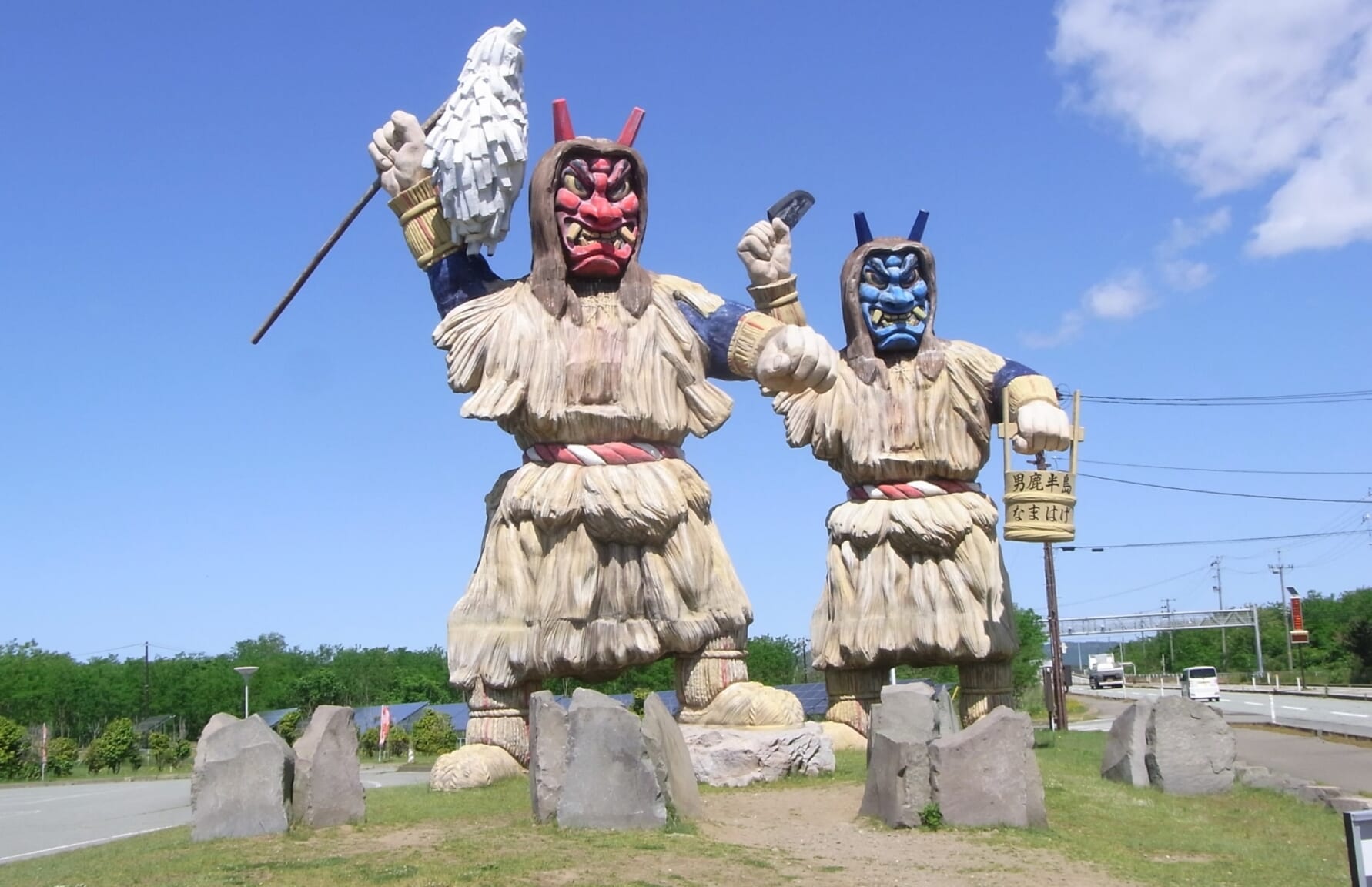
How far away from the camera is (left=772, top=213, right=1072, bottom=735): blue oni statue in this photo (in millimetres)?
9453

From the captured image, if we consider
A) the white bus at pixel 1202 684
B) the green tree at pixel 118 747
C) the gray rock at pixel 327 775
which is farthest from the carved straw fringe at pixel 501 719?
the white bus at pixel 1202 684

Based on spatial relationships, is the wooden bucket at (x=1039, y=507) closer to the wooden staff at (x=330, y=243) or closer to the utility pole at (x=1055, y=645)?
the wooden staff at (x=330, y=243)

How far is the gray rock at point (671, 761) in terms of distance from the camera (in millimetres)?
6184

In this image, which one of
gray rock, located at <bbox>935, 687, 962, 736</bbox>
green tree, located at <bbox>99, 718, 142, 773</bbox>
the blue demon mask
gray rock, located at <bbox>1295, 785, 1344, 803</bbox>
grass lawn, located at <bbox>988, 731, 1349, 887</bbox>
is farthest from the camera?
green tree, located at <bbox>99, 718, 142, 773</bbox>

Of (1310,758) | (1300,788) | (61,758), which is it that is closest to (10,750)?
(61,758)

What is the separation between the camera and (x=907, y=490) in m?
9.57

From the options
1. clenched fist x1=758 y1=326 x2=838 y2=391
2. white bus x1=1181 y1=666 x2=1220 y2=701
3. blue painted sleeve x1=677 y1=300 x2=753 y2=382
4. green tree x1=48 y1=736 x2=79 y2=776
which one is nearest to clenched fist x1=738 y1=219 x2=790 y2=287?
blue painted sleeve x1=677 y1=300 x2=753 y2=382

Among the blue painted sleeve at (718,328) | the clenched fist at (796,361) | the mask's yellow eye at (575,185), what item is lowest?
the clenched fist at (796,361)

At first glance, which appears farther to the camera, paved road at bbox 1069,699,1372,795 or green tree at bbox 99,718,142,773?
green tree at bbox 99,718,142,773

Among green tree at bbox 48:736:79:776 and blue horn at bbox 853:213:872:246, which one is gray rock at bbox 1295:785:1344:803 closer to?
blue horn at bbox 853:213:872:246

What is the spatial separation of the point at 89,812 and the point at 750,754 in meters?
7.55

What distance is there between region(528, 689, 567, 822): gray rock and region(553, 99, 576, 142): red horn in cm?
382

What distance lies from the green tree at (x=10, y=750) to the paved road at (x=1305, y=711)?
53.1 ft

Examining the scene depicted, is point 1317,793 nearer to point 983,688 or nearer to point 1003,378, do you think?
point 983,688
